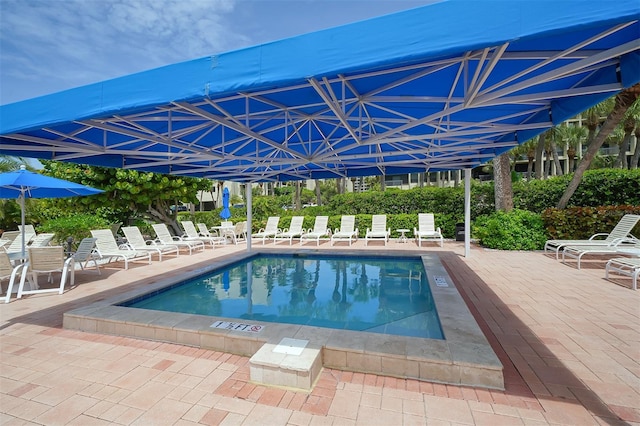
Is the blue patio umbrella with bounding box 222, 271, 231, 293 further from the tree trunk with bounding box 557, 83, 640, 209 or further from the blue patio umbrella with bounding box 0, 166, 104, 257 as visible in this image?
the tree trunk with bounding box 557, 83, 640, 209

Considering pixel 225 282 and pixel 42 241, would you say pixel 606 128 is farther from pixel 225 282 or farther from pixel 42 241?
pixel 42 241

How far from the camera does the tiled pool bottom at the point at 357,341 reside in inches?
117

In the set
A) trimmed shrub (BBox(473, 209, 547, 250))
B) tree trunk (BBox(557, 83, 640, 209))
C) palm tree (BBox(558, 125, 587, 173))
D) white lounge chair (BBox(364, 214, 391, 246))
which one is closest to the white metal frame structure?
trimmed shrub (BBox(473, 209, 547, 250))

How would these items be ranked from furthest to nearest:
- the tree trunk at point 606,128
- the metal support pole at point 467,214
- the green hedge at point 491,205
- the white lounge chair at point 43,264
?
the green hedge at point 491,205 → the tree trunk at point 606,128 → the metal support pole at point 467,214 → the white lounge chair at point 43,264

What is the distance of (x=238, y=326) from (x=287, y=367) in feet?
4.15

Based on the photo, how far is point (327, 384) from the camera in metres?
2.96

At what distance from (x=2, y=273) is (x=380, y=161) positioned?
934 centimetres

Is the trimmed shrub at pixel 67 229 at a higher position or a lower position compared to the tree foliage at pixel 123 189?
lower

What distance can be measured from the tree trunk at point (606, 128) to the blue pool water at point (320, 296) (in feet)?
23.2

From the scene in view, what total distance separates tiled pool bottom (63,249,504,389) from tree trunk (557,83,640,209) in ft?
32.7

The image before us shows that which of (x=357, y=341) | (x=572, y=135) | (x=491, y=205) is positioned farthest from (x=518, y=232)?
(x=572, y=135)

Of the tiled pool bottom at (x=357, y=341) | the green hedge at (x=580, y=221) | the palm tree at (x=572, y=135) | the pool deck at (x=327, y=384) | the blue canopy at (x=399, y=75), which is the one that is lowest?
the pool deck at (x=327, y=384)

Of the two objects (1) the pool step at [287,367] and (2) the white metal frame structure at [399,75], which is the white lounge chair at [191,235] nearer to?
(2) the white metal frame structure at [399,75]

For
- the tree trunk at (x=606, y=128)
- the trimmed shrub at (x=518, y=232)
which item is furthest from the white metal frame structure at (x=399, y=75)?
the tree trunk at (x=606, y=128)
